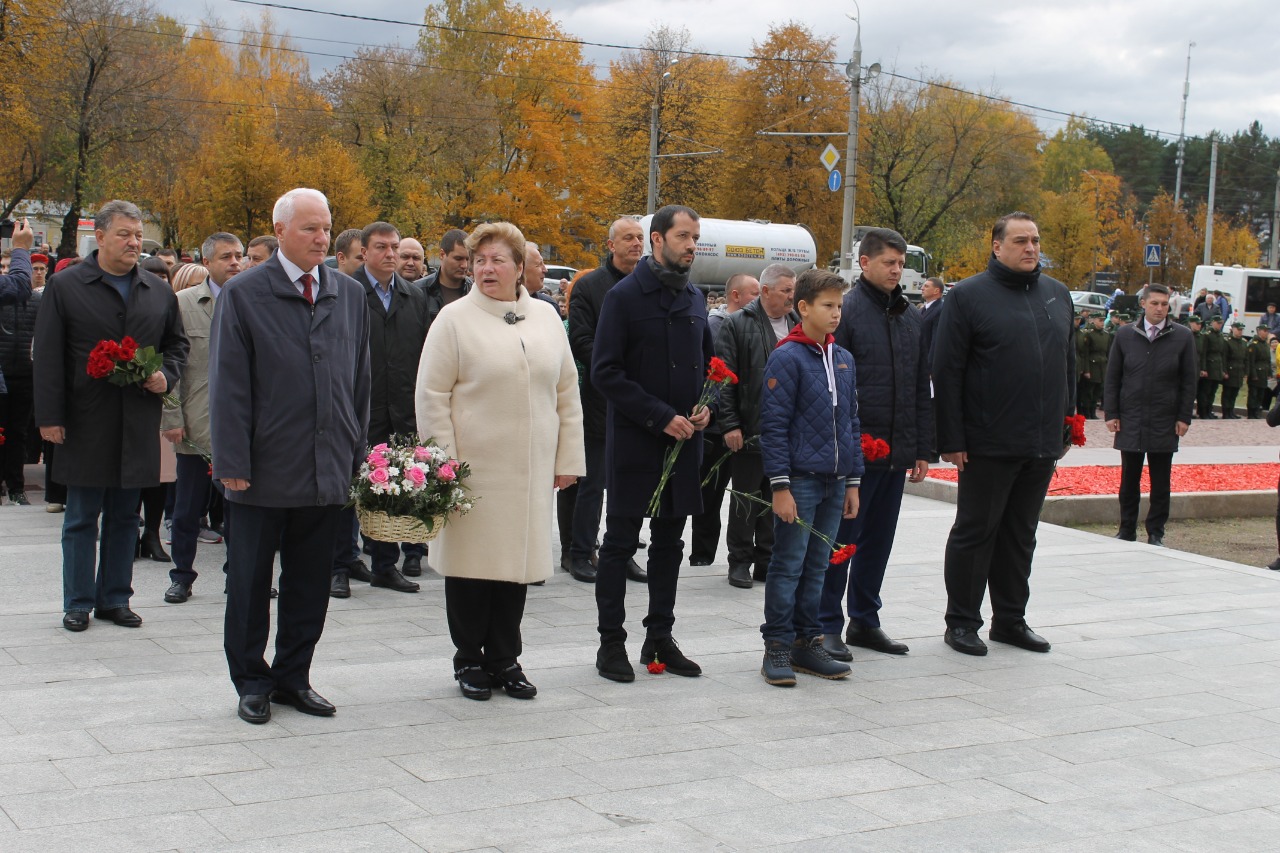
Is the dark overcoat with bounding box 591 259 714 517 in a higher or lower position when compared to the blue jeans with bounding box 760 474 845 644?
higher

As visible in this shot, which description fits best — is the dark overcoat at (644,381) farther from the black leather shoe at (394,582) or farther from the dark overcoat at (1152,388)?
the dark overcoat at (1152,388)

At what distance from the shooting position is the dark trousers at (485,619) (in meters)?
5.94

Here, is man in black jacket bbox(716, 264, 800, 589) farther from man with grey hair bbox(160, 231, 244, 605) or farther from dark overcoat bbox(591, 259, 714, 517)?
man with grey hair bbox(160, 231, 244, 605)

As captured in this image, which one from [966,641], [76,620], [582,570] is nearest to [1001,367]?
Answer: [966,641]

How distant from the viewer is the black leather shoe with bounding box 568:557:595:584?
28.7 feet

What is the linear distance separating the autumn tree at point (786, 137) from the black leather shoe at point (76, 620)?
52.7 metres

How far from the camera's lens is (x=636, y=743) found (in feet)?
17.6

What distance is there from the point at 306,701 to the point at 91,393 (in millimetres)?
2419

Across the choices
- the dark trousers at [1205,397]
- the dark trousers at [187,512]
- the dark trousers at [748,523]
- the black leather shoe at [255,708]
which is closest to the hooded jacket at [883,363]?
the dark trousers at [748,523]

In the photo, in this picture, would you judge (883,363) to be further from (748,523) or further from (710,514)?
(710,514)

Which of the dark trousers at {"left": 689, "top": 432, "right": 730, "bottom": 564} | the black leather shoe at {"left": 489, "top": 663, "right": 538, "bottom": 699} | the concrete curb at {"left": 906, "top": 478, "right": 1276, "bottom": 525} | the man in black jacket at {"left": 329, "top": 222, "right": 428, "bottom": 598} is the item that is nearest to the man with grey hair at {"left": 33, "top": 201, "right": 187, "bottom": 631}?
the man in black jacket at {"left": 329, "top": 222, "right": 428, "bottom": 598}

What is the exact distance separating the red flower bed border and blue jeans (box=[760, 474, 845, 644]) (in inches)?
276

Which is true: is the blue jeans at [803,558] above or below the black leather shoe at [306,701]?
above

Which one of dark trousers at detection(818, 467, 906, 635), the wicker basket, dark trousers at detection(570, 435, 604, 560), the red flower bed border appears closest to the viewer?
the wicker basket
